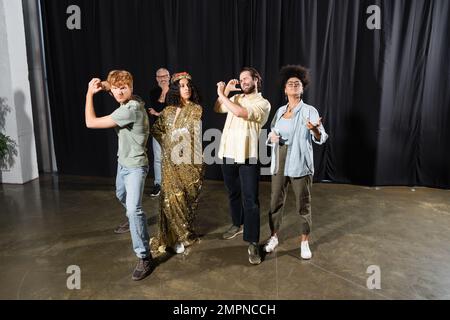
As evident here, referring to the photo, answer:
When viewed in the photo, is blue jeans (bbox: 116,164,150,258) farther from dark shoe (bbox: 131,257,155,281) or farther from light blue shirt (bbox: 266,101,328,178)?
light blue shirt (bbox: 266,101,328,178)

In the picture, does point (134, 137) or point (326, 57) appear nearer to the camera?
point (134, 137)

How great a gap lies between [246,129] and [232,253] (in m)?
0.98

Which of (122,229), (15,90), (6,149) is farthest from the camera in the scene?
(15,90)

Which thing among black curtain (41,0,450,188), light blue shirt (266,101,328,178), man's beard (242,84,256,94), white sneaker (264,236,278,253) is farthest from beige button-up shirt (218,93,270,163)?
black curtain (41,0,450,188)

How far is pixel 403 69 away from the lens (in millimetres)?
4727

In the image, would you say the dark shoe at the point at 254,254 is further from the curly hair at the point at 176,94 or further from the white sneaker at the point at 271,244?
the curly hair at the point at 176,94

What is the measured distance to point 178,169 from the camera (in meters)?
3.04

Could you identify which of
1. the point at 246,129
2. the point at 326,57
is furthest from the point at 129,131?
the point at 326,57

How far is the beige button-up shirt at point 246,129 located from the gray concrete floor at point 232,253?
31.9 inches

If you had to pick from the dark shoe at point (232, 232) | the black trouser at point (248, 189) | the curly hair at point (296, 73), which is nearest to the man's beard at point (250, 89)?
the curly hair at point (296, 73)

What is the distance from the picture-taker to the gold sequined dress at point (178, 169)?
298 centimetres

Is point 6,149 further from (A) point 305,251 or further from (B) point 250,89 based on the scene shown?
(A) point 305,251
